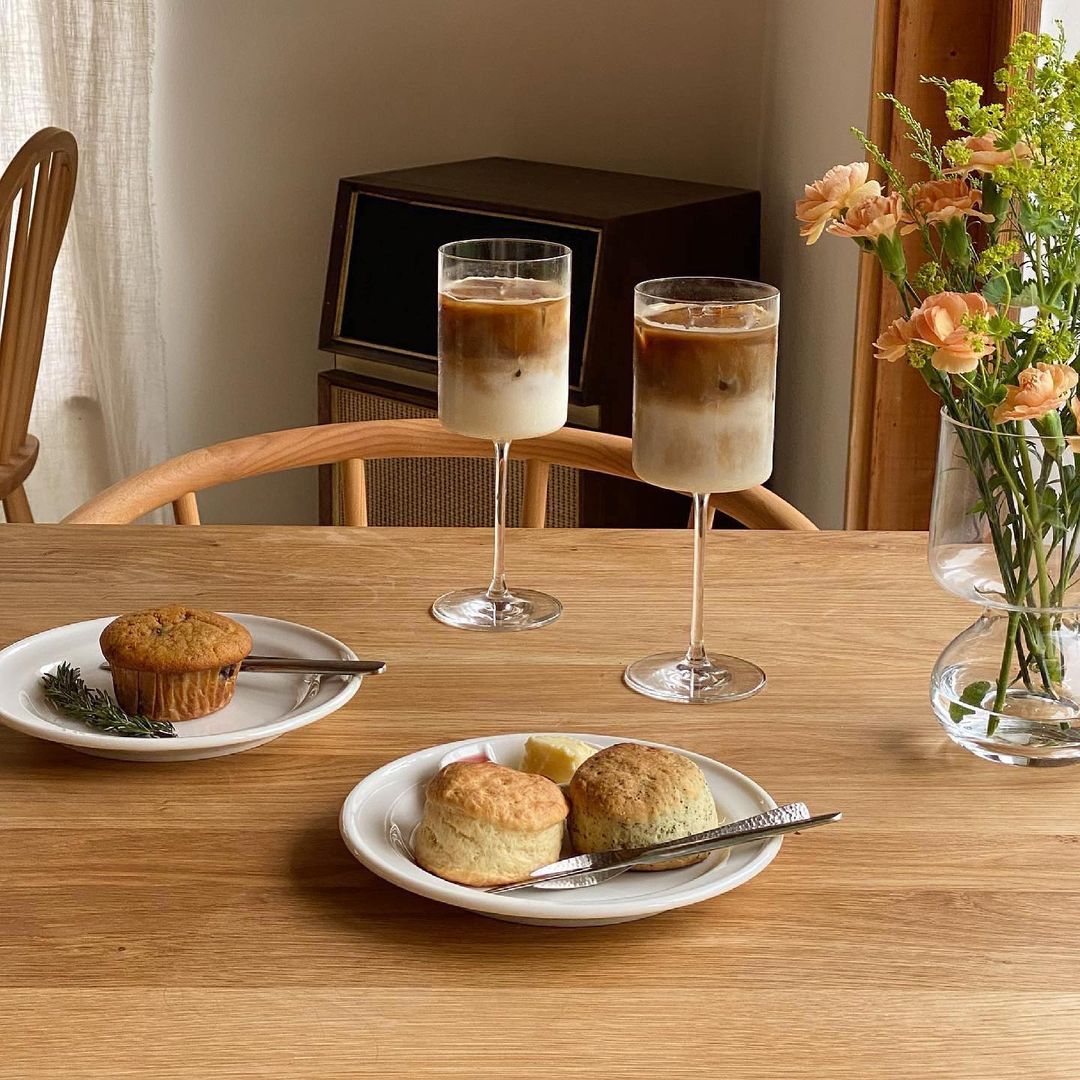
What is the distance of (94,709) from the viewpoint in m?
0.91

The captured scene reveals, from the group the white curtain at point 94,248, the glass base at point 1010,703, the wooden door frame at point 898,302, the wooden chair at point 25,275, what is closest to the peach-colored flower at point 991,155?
the glass base at point 1010,703

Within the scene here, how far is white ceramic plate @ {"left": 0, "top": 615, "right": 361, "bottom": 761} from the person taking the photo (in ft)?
2.86

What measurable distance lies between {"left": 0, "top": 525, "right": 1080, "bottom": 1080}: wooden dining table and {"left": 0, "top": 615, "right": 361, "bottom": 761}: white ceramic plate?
0.02 metres

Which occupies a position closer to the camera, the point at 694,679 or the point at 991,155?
the point at 991,155

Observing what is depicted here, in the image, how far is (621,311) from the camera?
2441mm

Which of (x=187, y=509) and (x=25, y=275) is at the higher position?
(x=25, y=275)

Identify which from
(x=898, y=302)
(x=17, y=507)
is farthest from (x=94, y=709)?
(x=17, y=507)

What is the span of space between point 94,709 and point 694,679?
0.38m

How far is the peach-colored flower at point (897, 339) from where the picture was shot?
2.68 feet

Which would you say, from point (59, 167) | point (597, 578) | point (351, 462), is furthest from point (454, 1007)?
point (59, 167)

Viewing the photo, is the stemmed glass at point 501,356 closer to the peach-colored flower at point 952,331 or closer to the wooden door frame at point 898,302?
the peach-colored flower at point 952,331

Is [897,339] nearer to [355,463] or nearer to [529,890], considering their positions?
[529,890]

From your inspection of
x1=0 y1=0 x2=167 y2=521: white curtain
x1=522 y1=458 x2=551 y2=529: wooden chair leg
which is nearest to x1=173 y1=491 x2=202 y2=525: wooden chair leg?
x1=522 y1=458 x2=551 y2=529: wooden chair leg

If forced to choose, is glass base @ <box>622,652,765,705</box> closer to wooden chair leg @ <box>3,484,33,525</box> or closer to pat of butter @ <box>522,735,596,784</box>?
pat of butter @ <box>522,735,596,784</box>
